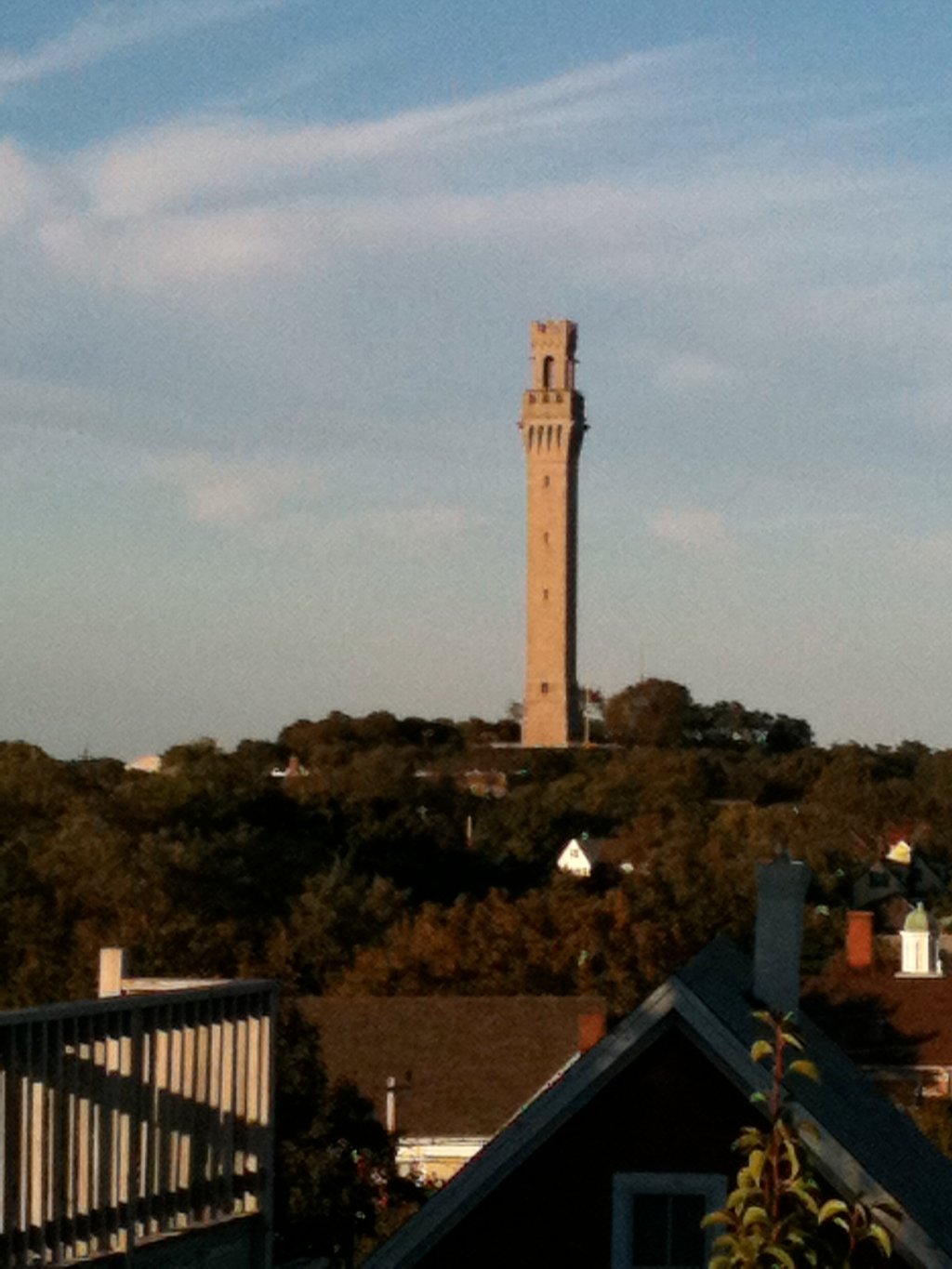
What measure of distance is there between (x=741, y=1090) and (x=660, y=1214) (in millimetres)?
938

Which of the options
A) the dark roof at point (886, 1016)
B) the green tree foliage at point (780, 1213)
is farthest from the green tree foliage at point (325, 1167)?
the green tree foliage at point (780, 1213)

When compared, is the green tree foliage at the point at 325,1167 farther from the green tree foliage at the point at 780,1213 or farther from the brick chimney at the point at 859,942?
the brick chimney at the point at 859,942

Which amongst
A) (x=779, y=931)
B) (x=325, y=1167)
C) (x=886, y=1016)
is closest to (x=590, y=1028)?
(x=325, y=1167)

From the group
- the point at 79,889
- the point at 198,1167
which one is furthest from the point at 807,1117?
the point at 79,889

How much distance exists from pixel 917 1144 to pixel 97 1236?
27.2ft

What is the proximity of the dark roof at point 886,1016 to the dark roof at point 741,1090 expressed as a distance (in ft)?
99.0

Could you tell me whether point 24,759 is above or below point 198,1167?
above

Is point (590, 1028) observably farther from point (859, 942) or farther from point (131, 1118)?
point (131, 1118)

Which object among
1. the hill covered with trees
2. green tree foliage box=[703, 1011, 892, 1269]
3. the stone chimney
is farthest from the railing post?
the hill covered with trees

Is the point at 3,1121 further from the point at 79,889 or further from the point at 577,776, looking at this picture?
the point at 577,776

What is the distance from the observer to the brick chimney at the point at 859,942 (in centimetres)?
5462

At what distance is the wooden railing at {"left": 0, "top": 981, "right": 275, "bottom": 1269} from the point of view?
1271 cm

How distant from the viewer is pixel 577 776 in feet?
455

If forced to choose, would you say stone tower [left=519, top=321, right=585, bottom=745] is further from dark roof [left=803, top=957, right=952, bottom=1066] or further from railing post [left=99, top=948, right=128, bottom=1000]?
railing post [left=99, top=948, right=128, bottom=1000]
